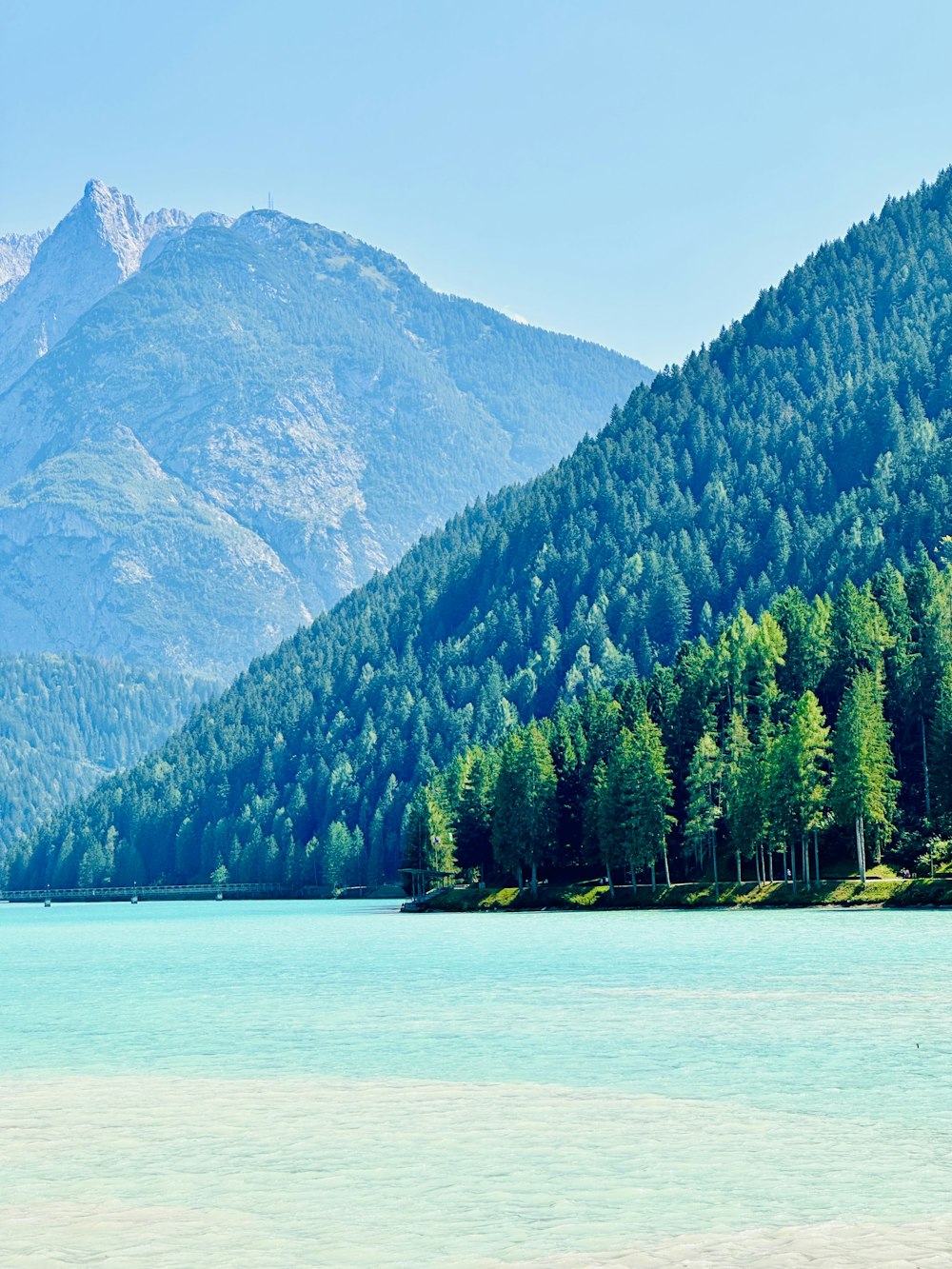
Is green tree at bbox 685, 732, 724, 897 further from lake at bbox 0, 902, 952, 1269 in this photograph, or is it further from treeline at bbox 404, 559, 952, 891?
lake at bbox 0, 902, 952, 1269

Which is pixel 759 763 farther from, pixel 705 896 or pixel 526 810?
pixel 526 810

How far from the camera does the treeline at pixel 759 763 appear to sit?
148250 millimetres

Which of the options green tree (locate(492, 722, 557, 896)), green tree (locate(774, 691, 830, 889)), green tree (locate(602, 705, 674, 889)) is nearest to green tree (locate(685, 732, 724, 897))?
green tree (locate(602, 705, 674, 889))

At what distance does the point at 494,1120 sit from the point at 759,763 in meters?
112

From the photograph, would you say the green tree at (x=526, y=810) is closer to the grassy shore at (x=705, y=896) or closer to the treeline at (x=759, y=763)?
the treeline at (x=759, y=763)

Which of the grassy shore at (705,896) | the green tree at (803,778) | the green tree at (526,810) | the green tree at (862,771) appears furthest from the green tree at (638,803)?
the green tree at (862,771)

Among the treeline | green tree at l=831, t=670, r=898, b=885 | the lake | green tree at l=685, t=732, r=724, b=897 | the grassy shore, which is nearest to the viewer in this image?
the lake

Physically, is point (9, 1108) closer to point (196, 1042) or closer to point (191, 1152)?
point (191, 1152)

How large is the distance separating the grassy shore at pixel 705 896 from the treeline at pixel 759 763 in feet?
6.86

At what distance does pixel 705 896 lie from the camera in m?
158

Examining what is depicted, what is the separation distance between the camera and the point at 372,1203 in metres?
36.1

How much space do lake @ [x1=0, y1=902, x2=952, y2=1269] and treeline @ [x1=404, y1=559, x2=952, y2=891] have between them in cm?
5887

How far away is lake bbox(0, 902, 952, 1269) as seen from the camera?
33062 millimetres

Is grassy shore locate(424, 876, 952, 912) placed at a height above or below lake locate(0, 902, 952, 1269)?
above
